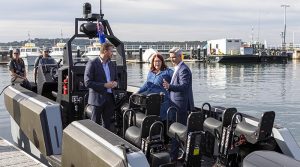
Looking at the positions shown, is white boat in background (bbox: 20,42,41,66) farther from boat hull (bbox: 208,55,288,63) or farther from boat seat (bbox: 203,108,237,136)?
boat seat (bbox: 203,108,237,136)

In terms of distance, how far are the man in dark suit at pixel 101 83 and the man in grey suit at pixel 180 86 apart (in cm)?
75

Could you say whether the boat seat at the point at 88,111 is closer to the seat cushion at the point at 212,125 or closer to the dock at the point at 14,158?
the dock at the point at 14,158

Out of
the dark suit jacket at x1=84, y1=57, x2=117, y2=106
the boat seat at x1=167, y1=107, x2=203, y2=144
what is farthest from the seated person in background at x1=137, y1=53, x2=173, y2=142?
the boat seat at x1=167, y1=107, x2=203, y2=144

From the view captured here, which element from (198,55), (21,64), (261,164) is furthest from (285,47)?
(261,164)

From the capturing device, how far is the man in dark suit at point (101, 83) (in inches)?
211

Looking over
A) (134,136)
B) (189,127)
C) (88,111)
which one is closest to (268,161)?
(189,127)

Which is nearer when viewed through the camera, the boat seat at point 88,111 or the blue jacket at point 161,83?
the blue jacket at point 161,83

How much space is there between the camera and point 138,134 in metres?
4.75

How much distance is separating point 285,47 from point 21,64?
217ft

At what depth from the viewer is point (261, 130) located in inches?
189

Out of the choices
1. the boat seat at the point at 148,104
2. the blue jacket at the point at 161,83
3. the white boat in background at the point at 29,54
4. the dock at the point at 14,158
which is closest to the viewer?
the boat seat at the point at 148,104

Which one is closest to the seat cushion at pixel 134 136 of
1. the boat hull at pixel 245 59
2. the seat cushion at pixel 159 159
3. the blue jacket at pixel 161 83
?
the seat cushion at pixel 159 159

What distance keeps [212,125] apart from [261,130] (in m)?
0.89

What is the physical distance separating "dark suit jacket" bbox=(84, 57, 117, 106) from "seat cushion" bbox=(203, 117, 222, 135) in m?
1.36
